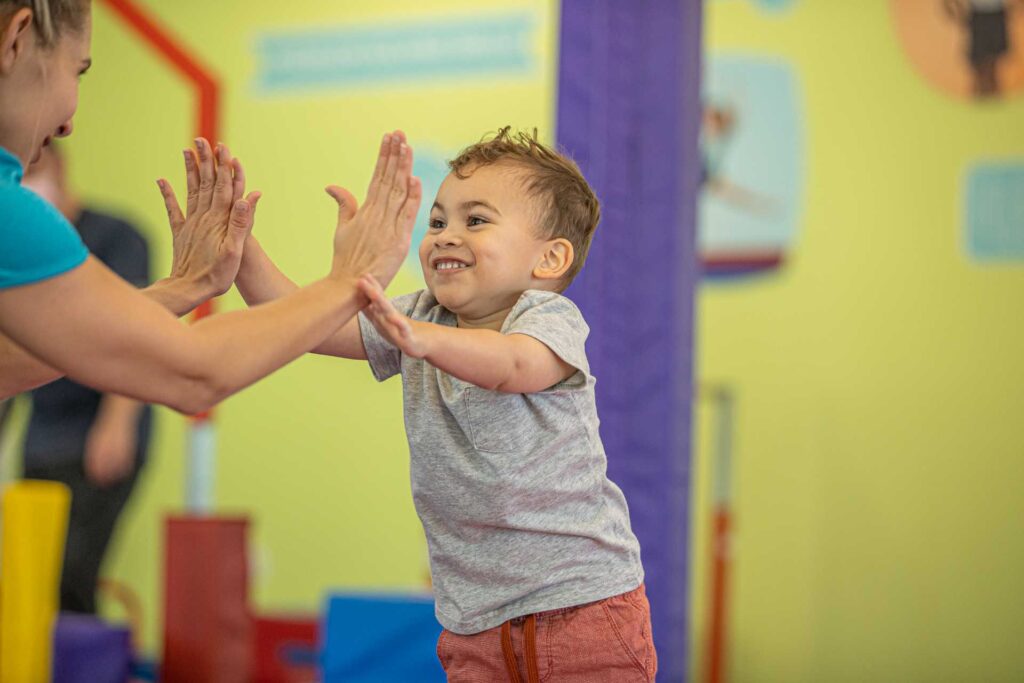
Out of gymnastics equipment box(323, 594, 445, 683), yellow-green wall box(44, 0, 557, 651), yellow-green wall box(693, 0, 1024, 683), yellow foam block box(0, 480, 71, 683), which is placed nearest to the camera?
gymnastics equipment box(323, 594, 445, 683)

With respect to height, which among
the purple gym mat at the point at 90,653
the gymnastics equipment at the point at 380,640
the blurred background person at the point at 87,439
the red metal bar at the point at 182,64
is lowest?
the purple gym mat at the point at 90,653

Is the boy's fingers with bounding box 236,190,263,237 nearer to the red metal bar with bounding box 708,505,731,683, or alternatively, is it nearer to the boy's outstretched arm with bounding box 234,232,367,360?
the boy's outstretched arm with bounding box 234,232,367,360

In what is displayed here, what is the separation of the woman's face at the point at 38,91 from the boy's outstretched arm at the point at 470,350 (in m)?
0.34

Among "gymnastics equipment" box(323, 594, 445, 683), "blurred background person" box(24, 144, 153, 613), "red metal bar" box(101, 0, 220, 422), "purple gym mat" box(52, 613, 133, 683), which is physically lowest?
"purple gym mat" box(52, 613, 133, 683)

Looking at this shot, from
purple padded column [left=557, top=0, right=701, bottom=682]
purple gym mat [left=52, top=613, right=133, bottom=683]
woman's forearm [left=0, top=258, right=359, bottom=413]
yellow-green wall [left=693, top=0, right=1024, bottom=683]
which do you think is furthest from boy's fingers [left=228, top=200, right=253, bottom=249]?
yellow-green wall [left=693, top=0, right=1024, bottom=683]

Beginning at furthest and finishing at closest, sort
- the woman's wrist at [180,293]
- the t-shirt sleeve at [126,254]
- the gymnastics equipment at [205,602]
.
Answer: the t-shirt sleeve at [126,254] < the gymnastics equipment at [205,602] < the woman's wrist at [180,293]

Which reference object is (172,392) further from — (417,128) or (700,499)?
(417,128)

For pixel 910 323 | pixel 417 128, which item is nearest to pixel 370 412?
pixel 417 128

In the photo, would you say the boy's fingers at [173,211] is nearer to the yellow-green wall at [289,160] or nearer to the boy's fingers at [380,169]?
the boy's fingers at [380,169]

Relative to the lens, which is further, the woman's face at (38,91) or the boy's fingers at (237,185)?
the boy's fingers at (237,185)

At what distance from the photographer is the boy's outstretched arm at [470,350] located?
1.02 meters

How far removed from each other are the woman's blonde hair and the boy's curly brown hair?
420mm

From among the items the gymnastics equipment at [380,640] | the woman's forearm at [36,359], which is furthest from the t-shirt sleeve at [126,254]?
the woman's forearm at [36,359]

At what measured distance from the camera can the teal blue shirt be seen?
3.12 ft
